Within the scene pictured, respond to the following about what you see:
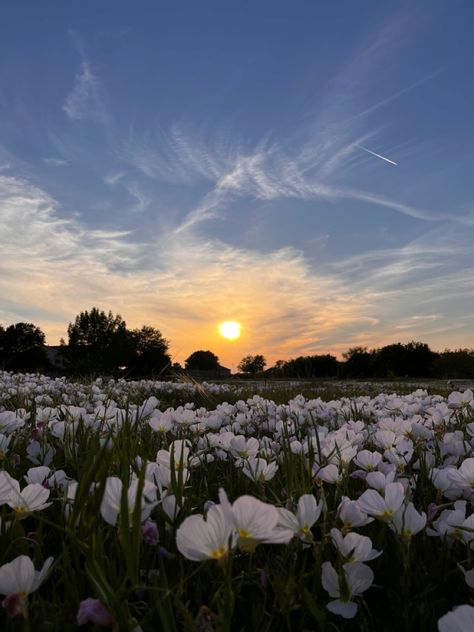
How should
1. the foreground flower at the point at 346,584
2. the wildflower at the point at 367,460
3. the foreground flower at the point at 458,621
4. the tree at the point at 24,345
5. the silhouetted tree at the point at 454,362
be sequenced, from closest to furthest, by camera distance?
the foreground flower at the point at 458,621
the foreground flower at the point at 346,584
the wildflower at the point at 367,460
the silhouetted tree at the point at 454,362
the tree at the point at 24,345

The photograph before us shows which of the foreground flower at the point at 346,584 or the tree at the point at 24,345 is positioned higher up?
the tree at the point at 24,345

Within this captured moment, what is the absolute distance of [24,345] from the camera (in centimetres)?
8369

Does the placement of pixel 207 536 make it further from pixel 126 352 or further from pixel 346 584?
pixel 126 352

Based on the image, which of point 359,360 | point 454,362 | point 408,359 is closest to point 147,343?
point 359,360

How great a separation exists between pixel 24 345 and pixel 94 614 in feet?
292

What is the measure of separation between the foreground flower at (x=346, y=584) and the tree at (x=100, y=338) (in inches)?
3192

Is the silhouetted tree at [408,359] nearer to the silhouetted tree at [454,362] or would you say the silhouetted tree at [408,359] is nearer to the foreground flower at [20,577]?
the silhouetted tree at [454,362]

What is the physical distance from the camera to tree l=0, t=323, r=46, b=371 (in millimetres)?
79188

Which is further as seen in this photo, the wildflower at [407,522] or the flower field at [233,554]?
the wildflower at [407,522]

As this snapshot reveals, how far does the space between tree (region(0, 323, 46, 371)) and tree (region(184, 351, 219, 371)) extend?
2534 cm

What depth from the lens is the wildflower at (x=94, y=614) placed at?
1.09 metres

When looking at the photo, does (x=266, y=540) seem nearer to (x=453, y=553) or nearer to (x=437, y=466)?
(x=453, y=553)

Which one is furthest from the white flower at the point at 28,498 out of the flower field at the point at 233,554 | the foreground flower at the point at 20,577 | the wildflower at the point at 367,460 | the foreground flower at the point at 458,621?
the wildflower at the point at 367,460

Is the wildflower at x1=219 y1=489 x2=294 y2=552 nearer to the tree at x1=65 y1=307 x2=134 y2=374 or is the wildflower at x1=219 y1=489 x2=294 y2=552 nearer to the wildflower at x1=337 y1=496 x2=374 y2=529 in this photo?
the wildflower at x1=337 y1=496 x2=374 y2=529
